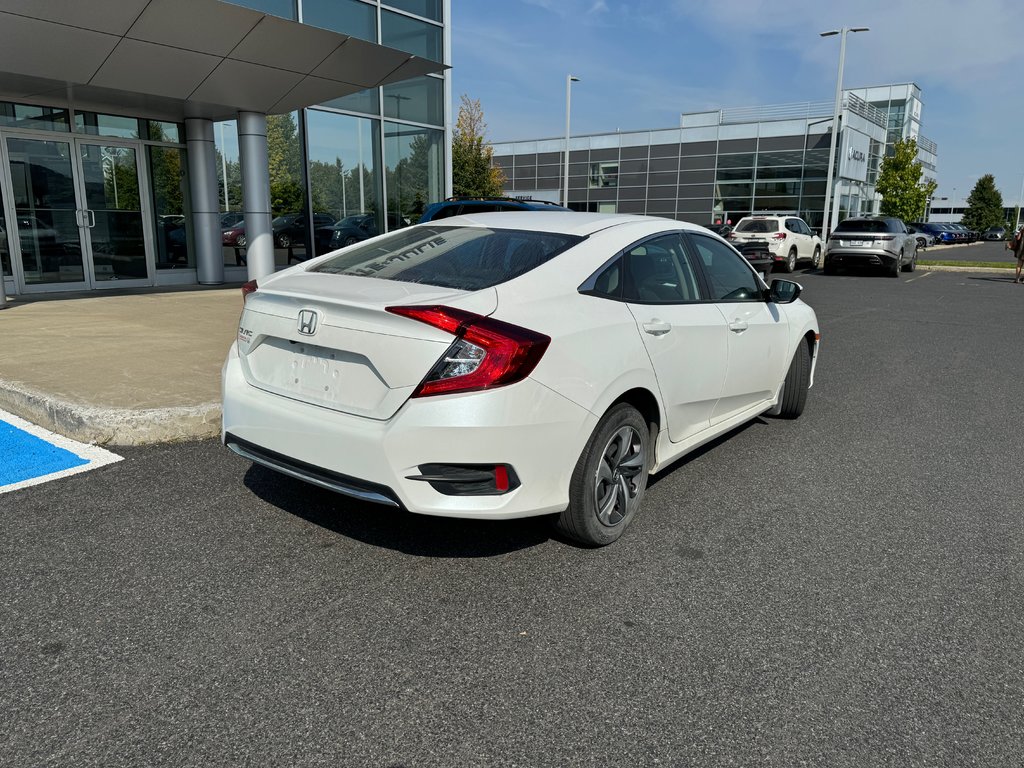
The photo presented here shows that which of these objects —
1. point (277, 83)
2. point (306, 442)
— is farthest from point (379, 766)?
point (277, 83)

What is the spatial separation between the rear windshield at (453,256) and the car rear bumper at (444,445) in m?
0.60

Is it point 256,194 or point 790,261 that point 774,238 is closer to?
point 790,261

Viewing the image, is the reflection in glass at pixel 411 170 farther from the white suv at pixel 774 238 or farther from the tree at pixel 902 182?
the tree at pixel 902 182

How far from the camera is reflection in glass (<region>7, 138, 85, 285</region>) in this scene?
467 inches

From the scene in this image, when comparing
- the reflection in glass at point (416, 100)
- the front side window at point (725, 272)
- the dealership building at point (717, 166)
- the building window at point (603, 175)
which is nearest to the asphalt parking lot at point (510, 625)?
the front side window at point (725, 272)

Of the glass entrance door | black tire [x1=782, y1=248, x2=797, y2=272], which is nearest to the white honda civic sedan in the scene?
the glass entrance door

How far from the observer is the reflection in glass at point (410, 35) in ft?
52.6

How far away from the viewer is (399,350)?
119 inches

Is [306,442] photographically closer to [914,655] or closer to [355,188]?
[914,655]

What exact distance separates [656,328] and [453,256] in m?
1.08

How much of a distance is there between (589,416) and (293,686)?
1.56 meters

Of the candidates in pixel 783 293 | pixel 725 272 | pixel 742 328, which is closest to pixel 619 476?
pixel 742 328

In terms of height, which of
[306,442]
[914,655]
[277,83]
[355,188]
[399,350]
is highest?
[277,83]

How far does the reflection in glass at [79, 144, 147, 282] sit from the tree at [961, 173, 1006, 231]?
102m
